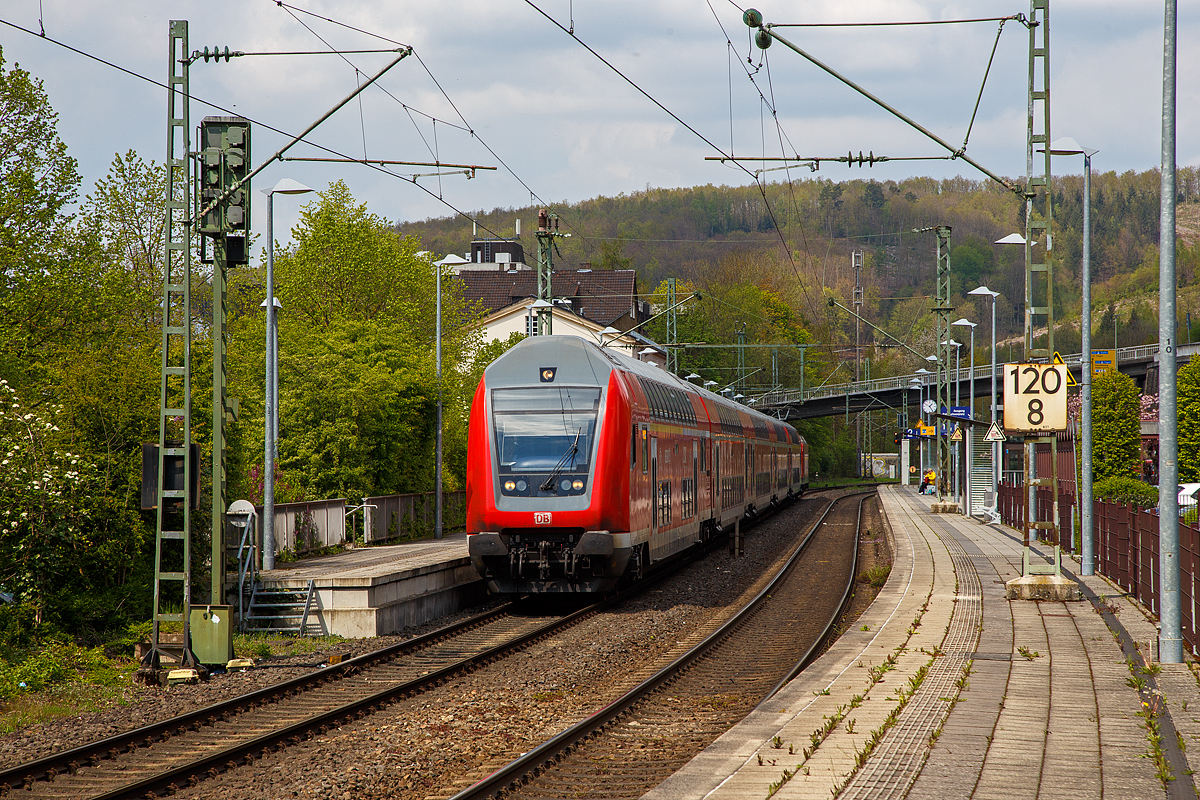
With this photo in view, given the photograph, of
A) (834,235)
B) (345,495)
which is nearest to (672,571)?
(345,495)

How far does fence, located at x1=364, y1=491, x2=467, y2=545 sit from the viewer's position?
2616 centimetres

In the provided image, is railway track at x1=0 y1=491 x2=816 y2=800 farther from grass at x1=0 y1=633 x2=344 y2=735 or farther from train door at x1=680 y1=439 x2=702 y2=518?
train door at x1=680 y1=439 x2=702 y2=518

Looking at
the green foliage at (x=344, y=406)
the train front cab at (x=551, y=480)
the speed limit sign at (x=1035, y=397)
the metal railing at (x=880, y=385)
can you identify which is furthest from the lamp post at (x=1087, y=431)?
the metal railing at (x=880, y=385)

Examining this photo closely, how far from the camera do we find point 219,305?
41.7 ft

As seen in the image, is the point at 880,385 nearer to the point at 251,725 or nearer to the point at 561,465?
the point at 561,465

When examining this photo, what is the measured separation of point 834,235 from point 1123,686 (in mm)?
124802

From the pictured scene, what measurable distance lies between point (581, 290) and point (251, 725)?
233 ft

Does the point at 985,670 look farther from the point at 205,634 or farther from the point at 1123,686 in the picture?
the point at 205,634

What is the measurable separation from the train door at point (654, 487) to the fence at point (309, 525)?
7.07 meters

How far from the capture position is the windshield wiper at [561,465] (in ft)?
50.7

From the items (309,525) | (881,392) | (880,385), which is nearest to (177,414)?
(309,525)

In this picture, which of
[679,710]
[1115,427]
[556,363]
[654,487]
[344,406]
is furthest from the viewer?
[1115,427]

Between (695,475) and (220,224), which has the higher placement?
(220,224)

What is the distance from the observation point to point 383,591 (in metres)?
15.1
